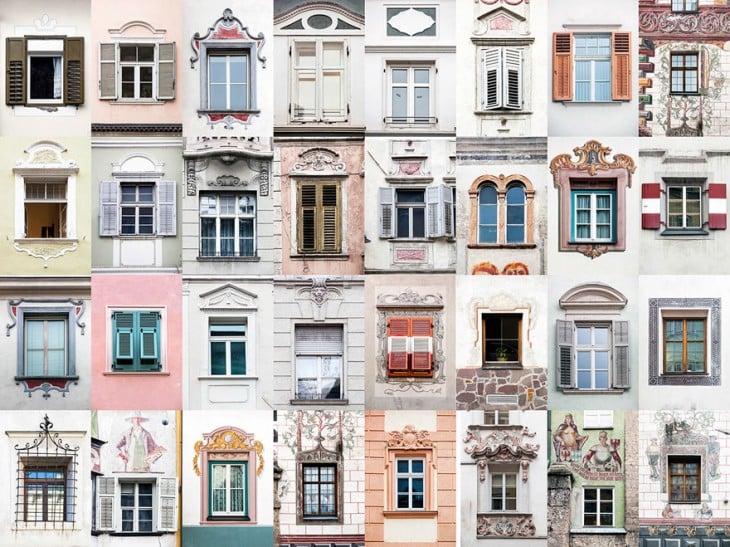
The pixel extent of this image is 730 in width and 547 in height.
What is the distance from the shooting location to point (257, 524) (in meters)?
24.7

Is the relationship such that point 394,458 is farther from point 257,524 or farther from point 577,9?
point 577,9

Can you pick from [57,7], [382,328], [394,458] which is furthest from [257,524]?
[57,7]

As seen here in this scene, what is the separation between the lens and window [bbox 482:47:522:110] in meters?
24.7

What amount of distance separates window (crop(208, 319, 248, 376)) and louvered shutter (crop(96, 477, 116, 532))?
328cm

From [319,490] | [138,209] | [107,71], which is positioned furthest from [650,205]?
[107,71]

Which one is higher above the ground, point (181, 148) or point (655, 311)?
point (181, 148)

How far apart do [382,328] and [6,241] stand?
840 cm

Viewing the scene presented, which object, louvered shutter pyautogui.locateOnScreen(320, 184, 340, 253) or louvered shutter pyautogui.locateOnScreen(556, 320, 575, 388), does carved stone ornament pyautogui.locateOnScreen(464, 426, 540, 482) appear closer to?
louvered shutter pyautogui.locateOnScreen(556, 320, 575, 388)

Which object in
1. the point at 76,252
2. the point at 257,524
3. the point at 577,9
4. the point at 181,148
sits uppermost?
the point at 577,9

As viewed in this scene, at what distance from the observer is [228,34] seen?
81.5ft

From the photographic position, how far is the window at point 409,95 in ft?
81.7

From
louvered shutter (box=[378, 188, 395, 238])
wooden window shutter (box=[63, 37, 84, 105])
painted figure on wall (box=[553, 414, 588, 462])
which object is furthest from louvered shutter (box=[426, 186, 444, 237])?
wooden window shutter (box=[63, 37, 84, 105])

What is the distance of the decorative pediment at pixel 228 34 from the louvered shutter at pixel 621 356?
966 cm

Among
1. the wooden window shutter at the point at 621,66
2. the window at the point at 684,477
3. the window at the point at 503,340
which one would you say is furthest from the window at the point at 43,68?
the window at the point at 684,477
